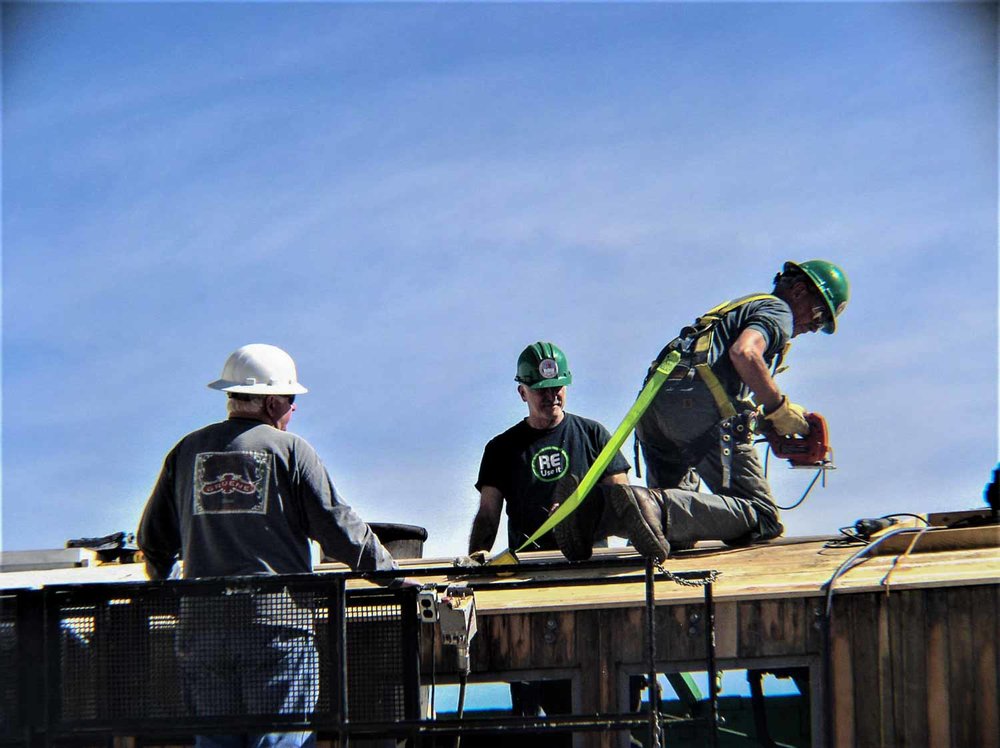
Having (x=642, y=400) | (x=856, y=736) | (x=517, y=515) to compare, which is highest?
(x=642, y=400)

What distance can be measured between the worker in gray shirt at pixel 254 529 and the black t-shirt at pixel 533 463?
2631 mm

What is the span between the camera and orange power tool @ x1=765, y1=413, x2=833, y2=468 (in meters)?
8.62

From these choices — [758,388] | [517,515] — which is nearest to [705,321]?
[758,388]

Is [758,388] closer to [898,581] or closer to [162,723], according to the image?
[898,581]

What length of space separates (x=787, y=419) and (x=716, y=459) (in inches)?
22.6

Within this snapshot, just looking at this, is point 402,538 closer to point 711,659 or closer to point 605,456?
point 605,456

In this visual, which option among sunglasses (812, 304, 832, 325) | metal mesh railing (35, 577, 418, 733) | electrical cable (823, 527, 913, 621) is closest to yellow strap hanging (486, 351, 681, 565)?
sunglasses (812, 304, 832, 325)

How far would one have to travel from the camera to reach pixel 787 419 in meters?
8.47

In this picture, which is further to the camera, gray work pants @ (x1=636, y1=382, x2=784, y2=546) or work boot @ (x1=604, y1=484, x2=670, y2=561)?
gray work pants @ (x1=636, y1=382, x2=784, y2=546)

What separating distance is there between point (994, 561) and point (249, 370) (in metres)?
4.04

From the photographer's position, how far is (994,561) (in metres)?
6.75

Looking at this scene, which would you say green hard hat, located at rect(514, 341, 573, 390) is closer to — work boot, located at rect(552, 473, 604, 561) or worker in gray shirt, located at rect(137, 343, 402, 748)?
work boot, located at rect(552, 473, 604, 561)

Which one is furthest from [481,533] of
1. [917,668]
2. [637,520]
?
[917,668]

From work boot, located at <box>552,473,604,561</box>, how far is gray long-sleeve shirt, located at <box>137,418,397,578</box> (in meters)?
1.88
